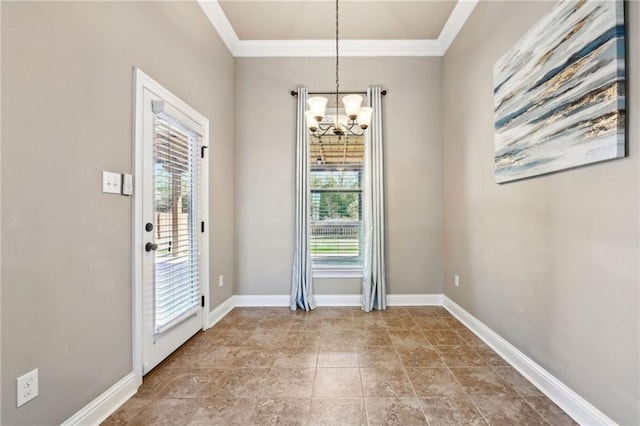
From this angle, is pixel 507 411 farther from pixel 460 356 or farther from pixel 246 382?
pixel 246 382

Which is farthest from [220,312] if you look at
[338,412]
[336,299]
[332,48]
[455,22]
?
[455,22]

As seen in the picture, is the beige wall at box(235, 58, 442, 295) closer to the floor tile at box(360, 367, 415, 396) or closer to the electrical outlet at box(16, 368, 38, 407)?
the floor tile at box(360, 367, 415, 396)

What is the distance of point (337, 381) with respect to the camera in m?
2.01

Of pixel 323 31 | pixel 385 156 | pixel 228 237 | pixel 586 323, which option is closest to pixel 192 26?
pixel 323 31

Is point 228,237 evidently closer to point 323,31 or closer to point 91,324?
point 91,324

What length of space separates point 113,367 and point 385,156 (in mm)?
3295

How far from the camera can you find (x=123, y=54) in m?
1.80

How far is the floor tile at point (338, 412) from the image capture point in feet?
5.31

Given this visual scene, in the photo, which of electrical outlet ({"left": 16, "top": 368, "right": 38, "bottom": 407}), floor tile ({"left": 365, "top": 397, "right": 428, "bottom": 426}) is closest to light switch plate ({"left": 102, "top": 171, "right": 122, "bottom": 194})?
electrical outlet ({"left": 16, "top": 368, "right": 38, "bottom": 407})

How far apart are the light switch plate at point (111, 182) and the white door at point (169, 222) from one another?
0.15m

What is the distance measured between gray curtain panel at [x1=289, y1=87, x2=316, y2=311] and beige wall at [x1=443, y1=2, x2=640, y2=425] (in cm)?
175

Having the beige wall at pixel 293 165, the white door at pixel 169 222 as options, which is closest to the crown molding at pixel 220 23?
the beige wall at pixel 293 165

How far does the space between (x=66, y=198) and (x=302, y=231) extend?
2.40 meters

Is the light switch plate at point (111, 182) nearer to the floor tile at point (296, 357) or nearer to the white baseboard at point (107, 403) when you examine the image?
the white baseboard at point (107, 403)
